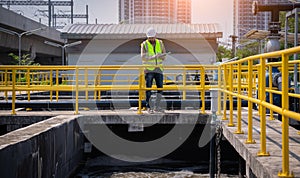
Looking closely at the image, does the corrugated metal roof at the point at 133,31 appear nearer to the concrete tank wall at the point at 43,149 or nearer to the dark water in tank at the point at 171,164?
the dark water in tank at the point at 171,164

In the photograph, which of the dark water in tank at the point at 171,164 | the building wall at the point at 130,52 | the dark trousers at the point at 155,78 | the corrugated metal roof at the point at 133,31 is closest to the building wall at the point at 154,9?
the corrugated metal roof at the point at 133,31

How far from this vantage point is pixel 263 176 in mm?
4074

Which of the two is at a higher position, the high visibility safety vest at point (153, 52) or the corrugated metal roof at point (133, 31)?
the corrugated metal roof at point (133, 31)

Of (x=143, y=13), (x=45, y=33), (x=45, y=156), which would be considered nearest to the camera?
(x=45, y=156)

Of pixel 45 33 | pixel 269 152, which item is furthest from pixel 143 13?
pixel 269 152

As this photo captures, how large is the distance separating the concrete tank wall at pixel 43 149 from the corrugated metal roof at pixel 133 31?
2336 cm

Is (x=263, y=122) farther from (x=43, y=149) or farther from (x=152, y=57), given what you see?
(x=152, y=57)

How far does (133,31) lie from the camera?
33.6m

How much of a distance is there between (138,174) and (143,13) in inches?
2635

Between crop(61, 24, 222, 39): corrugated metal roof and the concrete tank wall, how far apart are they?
23.4 metres

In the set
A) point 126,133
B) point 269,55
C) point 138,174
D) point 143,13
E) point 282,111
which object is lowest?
point 138,174

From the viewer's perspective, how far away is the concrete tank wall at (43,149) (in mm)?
5078

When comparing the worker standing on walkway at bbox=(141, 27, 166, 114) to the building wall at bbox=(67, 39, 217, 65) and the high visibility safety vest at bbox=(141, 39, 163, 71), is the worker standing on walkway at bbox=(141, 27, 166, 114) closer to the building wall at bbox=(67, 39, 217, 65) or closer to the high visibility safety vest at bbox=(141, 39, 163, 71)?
the high visibility safety vest at bbox=(141, 39, 163, 71)

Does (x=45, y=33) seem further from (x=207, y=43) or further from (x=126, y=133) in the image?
(x=126, y=133)
